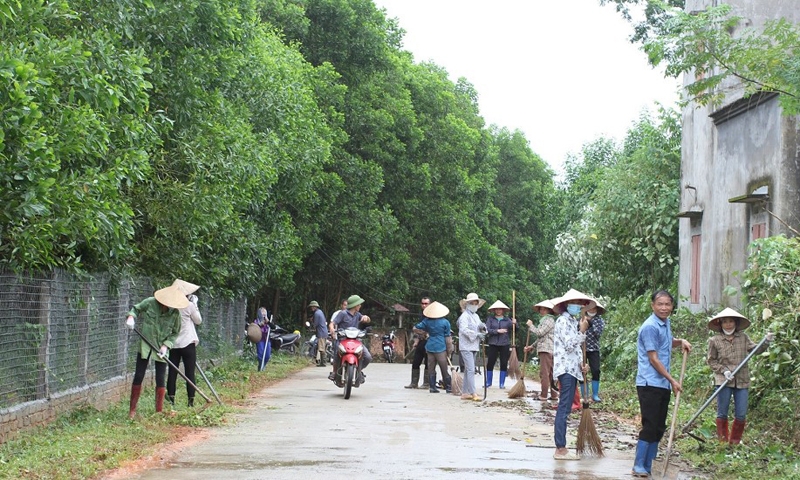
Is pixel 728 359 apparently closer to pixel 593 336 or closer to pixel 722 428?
pixel 722 428

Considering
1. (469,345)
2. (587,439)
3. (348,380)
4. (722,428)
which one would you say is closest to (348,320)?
(348,380)

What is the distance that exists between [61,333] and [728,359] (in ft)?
26.9

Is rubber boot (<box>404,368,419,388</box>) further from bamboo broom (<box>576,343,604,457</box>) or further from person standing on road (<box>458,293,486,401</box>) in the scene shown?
bamboo broom (<box>576,343,604,457</box>)

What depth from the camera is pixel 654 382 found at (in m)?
10.8

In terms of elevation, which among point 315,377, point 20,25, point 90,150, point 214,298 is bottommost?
point 315,377

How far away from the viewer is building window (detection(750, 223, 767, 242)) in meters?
18.6

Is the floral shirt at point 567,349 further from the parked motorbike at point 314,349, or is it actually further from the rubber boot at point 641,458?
the parked motorbike at point 314,349

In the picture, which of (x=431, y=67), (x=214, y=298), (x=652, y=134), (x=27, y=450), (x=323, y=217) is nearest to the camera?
(x=27, y=450)

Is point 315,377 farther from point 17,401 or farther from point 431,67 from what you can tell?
point 431,67

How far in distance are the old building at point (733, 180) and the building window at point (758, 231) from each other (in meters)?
0.02

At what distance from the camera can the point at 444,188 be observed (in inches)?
1897

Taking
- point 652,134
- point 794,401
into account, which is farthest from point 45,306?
point 652,134

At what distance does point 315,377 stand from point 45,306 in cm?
1439

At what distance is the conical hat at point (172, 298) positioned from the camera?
14586mm
